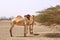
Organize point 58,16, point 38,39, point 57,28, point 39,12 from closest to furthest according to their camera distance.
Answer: point 38,39, point 58,16, point 39,12, point 57,28

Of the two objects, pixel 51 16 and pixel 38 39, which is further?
pixel 51 16

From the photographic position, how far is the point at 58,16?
54.2ft

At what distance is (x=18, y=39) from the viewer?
1497 centimetres

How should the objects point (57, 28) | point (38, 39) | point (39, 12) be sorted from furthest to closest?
point (57, 28) → point (39, 12) → point (38, 39)

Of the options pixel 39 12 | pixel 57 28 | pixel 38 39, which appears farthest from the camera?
pixel 57 28

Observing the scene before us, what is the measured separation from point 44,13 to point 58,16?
146cm

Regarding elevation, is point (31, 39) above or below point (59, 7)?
below

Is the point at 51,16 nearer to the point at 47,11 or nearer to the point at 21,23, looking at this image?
the point at 47,11

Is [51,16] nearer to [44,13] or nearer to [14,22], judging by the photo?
[44,13]

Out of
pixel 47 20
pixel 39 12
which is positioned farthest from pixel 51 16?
pixel 39 12

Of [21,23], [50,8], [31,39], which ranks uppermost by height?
[50,8]

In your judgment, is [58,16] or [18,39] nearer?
[18,39]

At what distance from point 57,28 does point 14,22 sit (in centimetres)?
596

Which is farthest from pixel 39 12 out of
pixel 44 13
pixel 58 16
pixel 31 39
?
pixel 31 39
